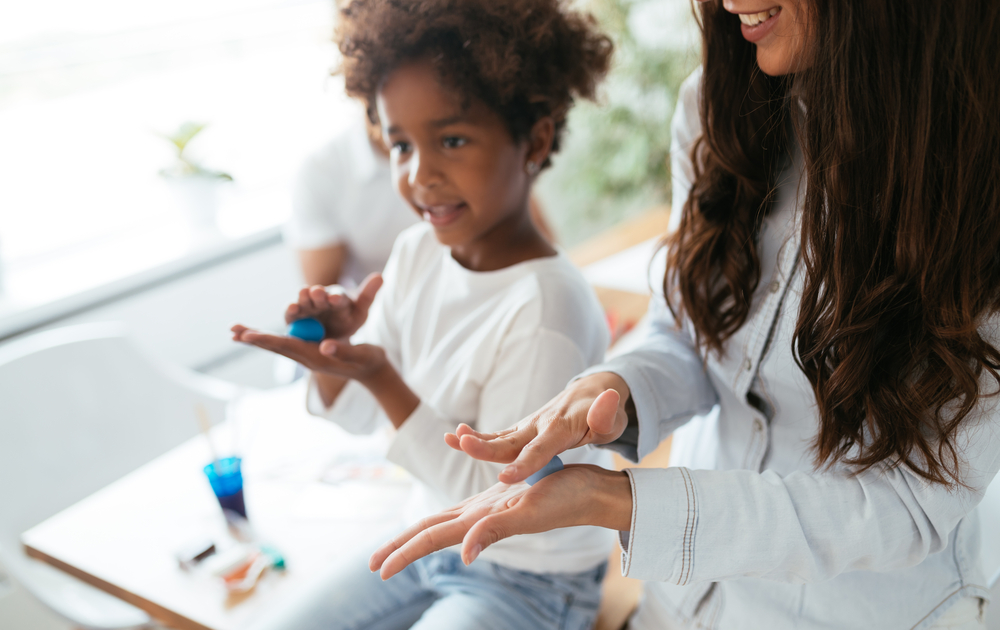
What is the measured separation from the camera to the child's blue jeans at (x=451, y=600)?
0.92 metres

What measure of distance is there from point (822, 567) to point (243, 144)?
296 cm

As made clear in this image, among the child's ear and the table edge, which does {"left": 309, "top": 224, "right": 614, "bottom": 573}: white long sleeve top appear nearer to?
the child's ear

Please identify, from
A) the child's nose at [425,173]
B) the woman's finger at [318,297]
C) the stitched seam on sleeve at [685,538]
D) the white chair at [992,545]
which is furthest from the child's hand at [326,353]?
the white chair at [992,545]

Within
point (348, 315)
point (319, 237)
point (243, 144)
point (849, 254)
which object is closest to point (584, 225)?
point (243, 144)

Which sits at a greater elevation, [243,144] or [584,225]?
[243,144]

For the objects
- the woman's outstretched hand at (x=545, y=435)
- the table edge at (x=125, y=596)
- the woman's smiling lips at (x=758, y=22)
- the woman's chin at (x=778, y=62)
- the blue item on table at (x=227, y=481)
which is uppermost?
the woman's smiling lips at (x=758, y=22)

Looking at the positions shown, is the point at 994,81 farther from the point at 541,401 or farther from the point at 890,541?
the point at 541,401

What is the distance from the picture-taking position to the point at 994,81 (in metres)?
0.57

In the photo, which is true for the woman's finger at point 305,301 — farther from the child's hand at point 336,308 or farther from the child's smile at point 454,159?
the child's smile at point 454,159

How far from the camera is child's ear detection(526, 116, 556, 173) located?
→ 1.04 m

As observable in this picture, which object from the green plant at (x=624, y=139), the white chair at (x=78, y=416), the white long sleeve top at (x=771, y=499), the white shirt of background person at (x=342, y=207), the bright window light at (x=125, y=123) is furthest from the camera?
the green plant at (x=624, y=139)

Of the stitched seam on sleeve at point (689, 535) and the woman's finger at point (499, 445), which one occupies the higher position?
the woman's finger at point (499, 445)

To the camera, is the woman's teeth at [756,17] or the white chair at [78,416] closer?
the woman's teeth at [756,17]

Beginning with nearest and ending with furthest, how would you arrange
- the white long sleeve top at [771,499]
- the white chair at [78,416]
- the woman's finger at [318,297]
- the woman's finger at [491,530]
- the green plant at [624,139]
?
the woman's finger at [491,530], the white long sleeve top at [771,499], the woman's finger at [318,297], the white chair at [78,416], the green plant at [624,139]
